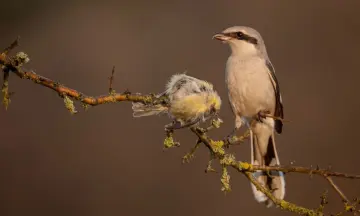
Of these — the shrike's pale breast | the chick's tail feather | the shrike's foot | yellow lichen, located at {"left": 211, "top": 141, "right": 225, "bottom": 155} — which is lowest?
the chick's tail feather

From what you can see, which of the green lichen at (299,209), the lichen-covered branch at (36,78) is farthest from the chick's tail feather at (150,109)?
the green lichen at (299,209)

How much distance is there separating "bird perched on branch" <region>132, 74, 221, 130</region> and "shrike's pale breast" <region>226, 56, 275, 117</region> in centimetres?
162

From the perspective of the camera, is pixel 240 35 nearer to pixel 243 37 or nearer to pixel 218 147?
pixel 243 37

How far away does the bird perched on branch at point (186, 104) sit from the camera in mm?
2342

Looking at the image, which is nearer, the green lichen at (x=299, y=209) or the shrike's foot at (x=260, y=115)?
the green lichen at (x=299, y=209)

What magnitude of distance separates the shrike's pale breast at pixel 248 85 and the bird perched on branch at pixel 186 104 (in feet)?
5.32

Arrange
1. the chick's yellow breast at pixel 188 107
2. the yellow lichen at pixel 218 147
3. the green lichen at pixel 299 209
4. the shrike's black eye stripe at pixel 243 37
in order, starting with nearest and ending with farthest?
the chick's yellow breast at pixel 188 107, the green lichen at pixel 299 209, the yellow lichen at pixel 218 147, the shrike's black eye stripe at pixel 243 37

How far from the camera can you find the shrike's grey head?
165 inches

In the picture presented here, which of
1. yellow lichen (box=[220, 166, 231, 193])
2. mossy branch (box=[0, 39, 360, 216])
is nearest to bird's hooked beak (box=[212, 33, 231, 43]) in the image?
mossy branch (box=[0, 39, 360, 216])

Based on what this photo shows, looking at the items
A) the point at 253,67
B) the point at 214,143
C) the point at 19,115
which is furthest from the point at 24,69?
the point at 19,115

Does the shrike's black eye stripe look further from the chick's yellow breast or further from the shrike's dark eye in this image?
the chick's yellow breast

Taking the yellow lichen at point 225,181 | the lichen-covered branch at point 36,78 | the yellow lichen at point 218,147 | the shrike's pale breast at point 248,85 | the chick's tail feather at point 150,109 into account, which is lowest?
the lichen-covered branch at point 36,78

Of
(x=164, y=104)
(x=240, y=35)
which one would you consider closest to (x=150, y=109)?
(x=164, y=104)

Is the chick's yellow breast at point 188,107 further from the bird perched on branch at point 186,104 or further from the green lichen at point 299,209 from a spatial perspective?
the green lichen at point 299,209
